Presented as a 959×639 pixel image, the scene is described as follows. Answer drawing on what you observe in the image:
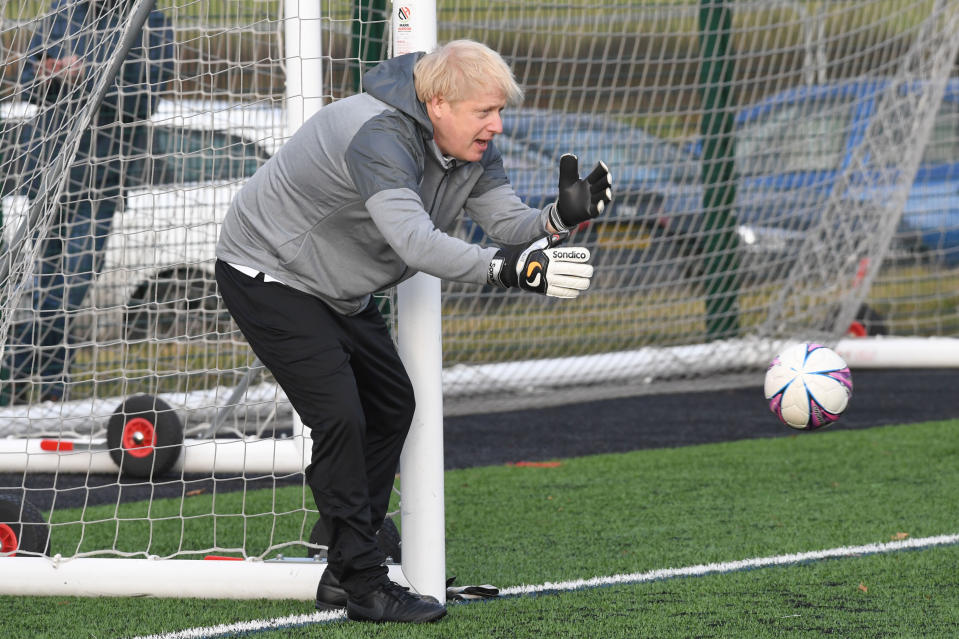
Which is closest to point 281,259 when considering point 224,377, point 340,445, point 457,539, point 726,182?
point 340,445

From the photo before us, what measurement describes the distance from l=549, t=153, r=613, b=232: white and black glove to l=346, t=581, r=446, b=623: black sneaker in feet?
3.50

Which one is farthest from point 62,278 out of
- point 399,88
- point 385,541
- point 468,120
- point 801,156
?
point 801,156

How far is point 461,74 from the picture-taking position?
3.06 meters

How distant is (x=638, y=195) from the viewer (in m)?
7.64

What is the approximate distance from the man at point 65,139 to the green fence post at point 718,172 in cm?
329

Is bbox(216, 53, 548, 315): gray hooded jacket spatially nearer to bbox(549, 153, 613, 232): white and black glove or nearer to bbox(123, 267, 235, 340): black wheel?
bbox(549, 153, 613, 232): white and black glove

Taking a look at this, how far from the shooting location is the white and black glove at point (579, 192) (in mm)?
3174

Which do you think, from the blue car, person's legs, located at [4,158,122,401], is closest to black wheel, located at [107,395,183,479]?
person's legs, located at [4,158,122,401]

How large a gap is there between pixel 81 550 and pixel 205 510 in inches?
29.4

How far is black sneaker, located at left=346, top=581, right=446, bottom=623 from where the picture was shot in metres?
3.30

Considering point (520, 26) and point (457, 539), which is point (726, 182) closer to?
point (520, 26)

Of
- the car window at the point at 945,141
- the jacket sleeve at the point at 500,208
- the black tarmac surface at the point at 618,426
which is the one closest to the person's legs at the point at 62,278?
the black tarmac surface at the point at 618,426

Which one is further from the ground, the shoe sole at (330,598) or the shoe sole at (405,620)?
the shoe sole at (405,620)

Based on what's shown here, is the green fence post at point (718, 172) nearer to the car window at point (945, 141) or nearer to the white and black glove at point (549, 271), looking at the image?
the car window at point (945, 141)
